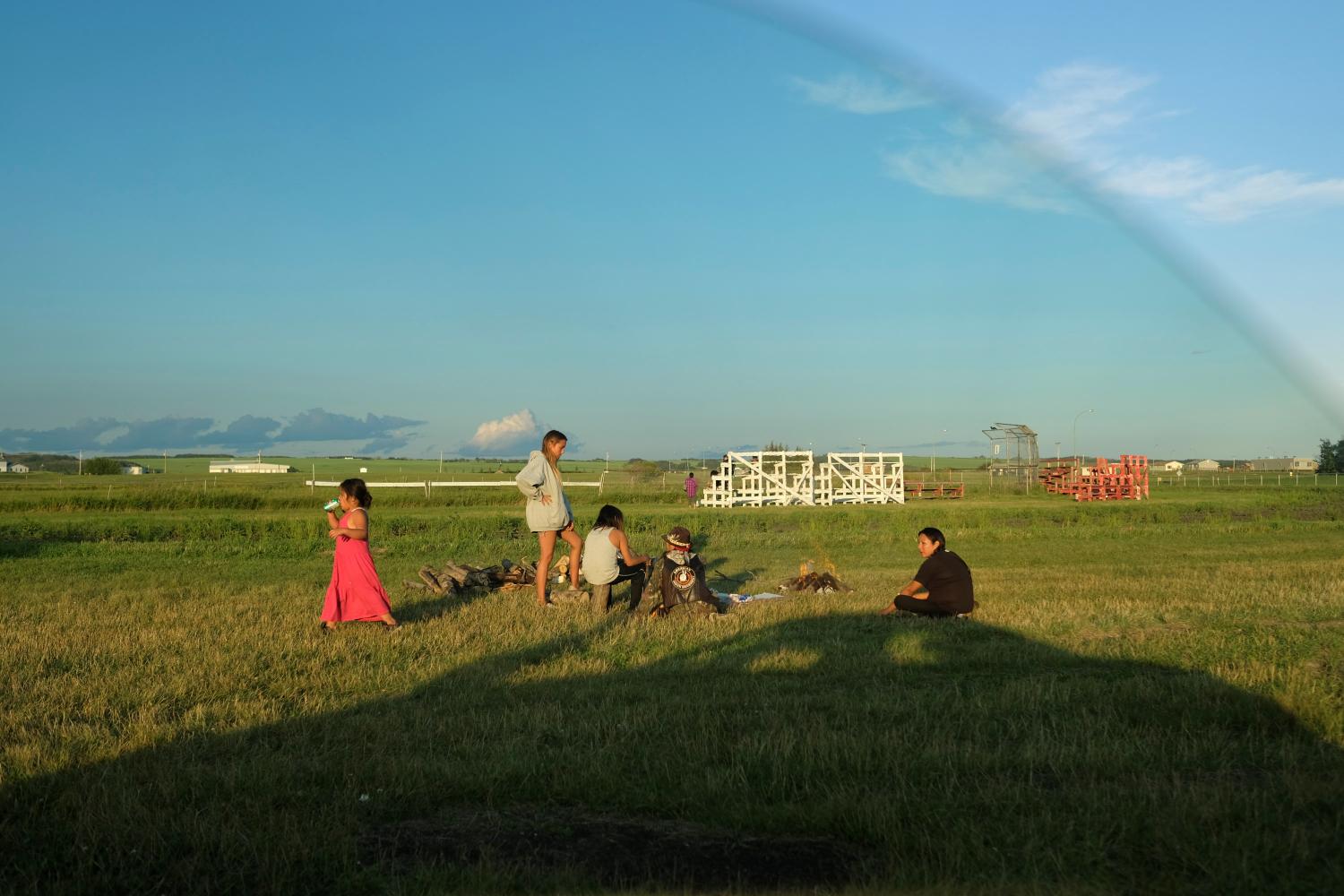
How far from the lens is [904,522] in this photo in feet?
115

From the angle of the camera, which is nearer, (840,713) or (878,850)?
(878,850)

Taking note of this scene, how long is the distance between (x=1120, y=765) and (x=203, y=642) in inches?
355

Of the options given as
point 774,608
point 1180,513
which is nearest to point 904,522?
point 1180,513

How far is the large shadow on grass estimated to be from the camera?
4941 millimetres

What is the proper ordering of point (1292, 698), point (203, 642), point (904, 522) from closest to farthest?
1. point (1292, 698)
2. point (203, 642)
3. point (904, 522)

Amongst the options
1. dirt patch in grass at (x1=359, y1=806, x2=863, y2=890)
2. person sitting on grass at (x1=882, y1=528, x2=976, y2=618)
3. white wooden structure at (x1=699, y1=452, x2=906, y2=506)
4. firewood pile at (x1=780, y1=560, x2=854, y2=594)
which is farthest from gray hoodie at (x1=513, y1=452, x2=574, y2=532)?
white wooden structure at (x1=699, y1=452, x2=906, y2=506)

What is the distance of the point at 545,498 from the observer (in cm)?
1427

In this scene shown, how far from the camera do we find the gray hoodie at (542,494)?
1409 cm

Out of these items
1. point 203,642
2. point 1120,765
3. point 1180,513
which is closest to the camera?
point 1120,765

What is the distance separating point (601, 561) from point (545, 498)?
3.87 feet

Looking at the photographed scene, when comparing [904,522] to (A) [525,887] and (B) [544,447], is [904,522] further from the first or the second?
(A) [525,887]

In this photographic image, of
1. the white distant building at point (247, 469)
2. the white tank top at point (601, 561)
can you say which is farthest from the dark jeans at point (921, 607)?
the white distant building at point (247, 469)

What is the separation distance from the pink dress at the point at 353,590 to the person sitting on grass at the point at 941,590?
20.0 feet

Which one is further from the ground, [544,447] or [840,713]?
[544,447]
